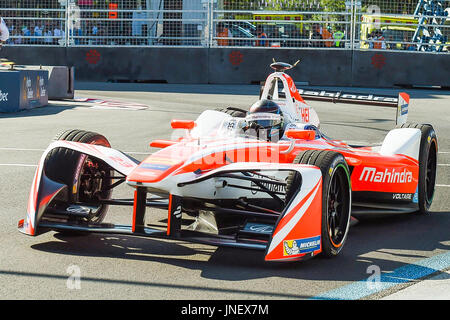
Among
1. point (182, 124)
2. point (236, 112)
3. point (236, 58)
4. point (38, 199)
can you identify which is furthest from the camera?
point (236, 58)

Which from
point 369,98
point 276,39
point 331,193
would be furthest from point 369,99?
point 276,39

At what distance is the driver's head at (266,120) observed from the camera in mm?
7250

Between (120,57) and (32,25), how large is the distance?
3166 mm

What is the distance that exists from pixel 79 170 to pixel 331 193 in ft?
6.74

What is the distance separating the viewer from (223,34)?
25.2m

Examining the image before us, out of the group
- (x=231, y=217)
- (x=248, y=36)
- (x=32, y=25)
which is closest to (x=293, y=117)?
(x=231, y=217)

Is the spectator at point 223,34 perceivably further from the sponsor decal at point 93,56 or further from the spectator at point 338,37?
the sponsor decal at point 93,56

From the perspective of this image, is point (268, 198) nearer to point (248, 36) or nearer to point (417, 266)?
point (417, 266)

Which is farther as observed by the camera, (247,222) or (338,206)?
(338,206)

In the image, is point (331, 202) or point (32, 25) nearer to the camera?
point (331, 202)

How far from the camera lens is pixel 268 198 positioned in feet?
22.2

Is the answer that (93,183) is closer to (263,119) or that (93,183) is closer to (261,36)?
(263,119)

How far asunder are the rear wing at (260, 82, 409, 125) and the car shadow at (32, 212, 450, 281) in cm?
296

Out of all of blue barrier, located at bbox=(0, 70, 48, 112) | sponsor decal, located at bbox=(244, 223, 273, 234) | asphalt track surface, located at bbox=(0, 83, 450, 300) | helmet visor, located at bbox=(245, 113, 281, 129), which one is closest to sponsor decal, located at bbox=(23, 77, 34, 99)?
blue barrier, located at bbox=(0, 70, 48, 112)
